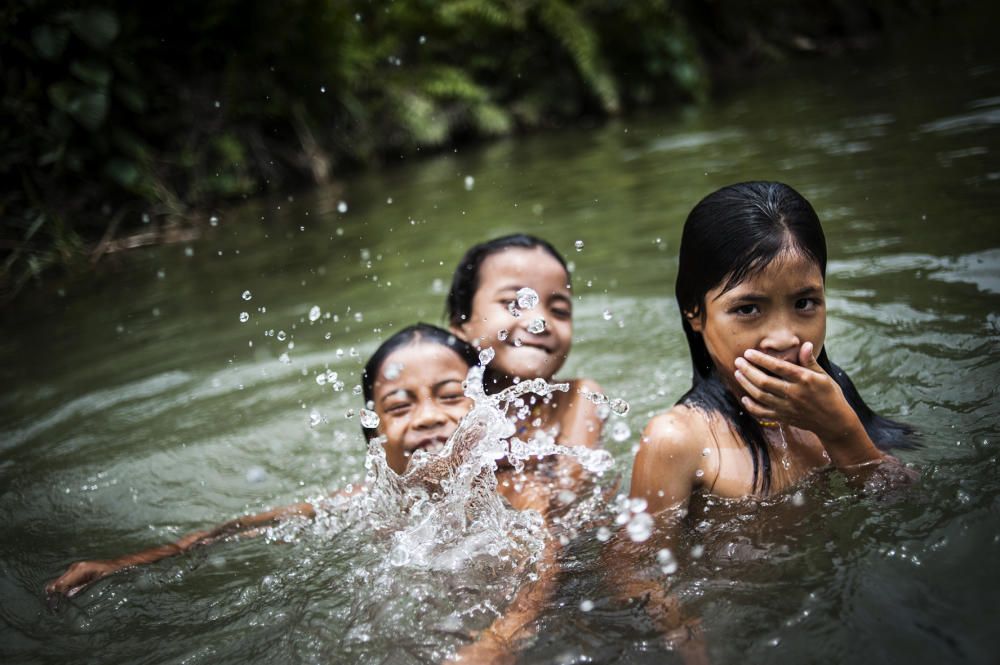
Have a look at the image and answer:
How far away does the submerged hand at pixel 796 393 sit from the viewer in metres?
1.85

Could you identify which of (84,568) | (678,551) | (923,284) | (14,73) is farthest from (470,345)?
(14,73)

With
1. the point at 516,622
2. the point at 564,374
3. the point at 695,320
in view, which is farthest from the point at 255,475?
the point at 695,320

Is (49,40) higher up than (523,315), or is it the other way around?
(49,40)

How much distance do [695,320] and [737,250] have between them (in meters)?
0.26

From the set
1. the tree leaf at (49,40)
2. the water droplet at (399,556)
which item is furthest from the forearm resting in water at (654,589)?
the tree leaf at (49,40)

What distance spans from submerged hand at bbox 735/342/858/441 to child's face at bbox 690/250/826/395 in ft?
0.14

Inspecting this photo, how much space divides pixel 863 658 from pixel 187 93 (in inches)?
A: 385

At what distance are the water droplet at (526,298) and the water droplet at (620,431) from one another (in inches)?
26.2

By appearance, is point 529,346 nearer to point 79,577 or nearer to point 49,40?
point 79,577

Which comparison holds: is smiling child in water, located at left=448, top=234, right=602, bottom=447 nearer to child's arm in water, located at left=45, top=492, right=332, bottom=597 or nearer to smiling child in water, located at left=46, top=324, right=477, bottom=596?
smiling child in water, located at left=46, top=324, right=477, bottom=596

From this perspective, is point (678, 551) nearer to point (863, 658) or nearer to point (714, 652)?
point (714, 652)

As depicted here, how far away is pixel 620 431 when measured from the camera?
10.5ft

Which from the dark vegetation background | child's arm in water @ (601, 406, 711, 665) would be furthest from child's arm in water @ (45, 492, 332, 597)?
the dark vegetation background

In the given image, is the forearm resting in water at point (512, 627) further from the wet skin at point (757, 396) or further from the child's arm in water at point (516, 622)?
the wet skin at point (757, 396)
